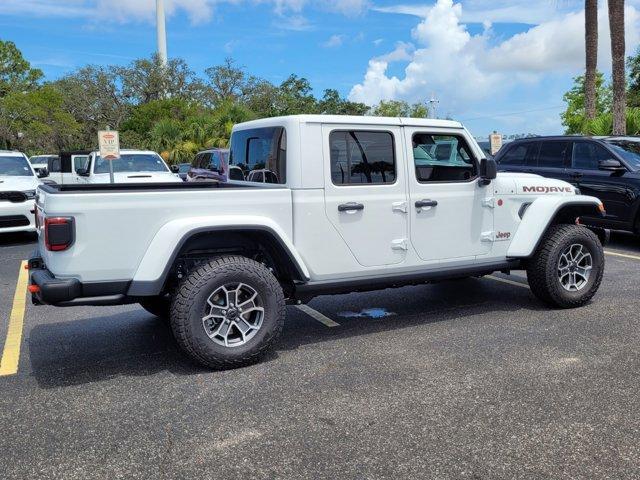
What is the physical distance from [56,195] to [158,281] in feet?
2.68

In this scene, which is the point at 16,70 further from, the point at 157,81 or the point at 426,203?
the point at 426,203

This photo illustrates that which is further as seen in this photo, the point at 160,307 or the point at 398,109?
the point at 398,109

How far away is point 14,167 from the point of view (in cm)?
1113

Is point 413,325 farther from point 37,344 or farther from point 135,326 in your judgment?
point 37,344

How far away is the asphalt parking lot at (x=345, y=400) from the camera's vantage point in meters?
2.91

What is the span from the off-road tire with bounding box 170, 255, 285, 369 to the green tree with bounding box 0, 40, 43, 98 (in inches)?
2243

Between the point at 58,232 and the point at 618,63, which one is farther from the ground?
the point at 618,63

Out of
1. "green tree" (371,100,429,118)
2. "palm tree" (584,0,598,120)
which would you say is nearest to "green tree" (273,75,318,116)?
"green tree" (371,100,429,118)

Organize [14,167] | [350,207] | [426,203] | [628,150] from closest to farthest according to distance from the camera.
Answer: [350,207] < [426,203] < [628,150] < [14,167]

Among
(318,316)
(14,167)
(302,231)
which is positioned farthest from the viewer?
(14,167)

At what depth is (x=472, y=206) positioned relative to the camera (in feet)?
16.7

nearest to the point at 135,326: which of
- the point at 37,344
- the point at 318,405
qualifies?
the point at 37,344

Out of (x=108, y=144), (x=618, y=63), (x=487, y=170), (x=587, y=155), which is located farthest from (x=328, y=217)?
(x=618, y=63)

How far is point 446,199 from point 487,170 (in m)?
0.48
